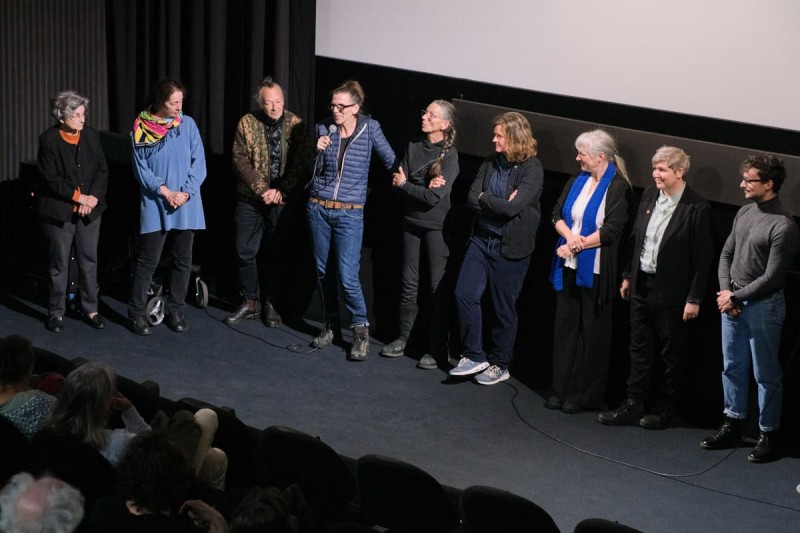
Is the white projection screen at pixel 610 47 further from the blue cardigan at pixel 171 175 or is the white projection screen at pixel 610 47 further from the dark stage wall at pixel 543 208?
the blue cardigan at pixel 171 175

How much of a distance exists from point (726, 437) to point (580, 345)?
90 cm

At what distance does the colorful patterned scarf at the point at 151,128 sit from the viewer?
6922 mm

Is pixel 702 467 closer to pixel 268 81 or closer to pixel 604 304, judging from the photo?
pixel 604 304

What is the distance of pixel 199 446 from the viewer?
4137 mm

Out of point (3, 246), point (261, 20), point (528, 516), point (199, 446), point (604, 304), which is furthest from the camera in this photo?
point (3, 246)

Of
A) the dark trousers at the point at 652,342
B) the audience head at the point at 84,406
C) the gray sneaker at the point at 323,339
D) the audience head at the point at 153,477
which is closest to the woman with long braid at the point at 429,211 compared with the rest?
the gray sneaker at the point at 323,339

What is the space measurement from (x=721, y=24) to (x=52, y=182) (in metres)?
3.82

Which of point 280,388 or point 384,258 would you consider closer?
point 280,388

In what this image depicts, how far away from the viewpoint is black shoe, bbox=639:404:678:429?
6.04 metres

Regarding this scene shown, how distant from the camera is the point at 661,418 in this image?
6059 mm

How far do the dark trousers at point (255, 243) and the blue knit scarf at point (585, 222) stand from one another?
76.1 inches

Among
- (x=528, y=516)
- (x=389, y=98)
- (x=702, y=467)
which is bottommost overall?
(x=702, y=467)

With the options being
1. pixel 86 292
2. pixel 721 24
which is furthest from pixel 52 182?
pixel 721 24

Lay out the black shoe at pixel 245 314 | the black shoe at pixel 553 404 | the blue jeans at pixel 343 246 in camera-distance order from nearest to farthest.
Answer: the black shoe at pixel 553 404 → the blue jeans at pixel 343 246 → the black shoe at pixel 245 314
